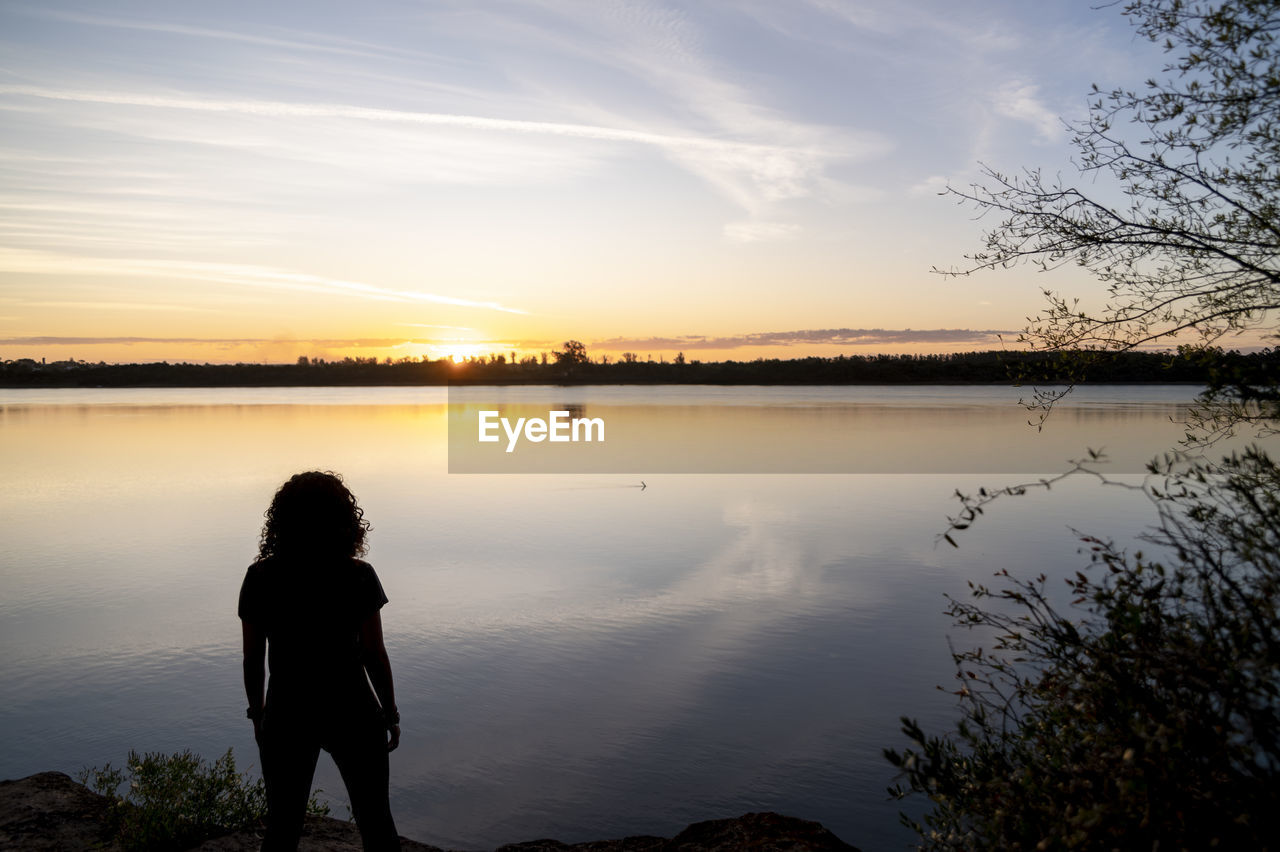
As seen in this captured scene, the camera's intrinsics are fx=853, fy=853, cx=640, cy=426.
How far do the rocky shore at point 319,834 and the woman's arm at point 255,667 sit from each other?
6.63 feet

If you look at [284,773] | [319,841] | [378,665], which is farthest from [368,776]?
[319,841]

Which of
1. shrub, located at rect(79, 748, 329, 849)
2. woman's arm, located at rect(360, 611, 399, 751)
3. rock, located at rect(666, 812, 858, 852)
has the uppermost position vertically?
woman's arm, located at rect(360, 611, 399, 751)

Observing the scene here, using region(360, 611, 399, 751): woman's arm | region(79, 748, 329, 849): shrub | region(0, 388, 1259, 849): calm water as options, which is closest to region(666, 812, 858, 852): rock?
region(0, 388, 1259, 849): calm water

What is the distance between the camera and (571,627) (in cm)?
1187

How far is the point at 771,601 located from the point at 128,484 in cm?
2196

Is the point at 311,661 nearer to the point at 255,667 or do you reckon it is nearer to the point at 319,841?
the point at 255,667

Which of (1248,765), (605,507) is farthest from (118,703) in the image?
(605,507)

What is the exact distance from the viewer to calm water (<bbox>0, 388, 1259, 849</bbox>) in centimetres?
739

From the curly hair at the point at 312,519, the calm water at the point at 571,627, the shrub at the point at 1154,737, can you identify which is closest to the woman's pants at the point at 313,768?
the curly hair at the point at 312,519

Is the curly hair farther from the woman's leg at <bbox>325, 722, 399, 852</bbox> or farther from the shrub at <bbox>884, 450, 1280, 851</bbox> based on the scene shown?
the shrub at <bbox>884, 450, 1280, 851</bbox>

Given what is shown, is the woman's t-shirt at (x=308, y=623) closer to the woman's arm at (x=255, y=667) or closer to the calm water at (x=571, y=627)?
the woman's arm at (x=255, y=667)

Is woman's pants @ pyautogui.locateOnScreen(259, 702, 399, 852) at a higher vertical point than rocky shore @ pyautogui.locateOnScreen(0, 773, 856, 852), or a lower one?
higher

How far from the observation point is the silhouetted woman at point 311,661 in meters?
3.84

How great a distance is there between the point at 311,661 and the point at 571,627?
822 cm
